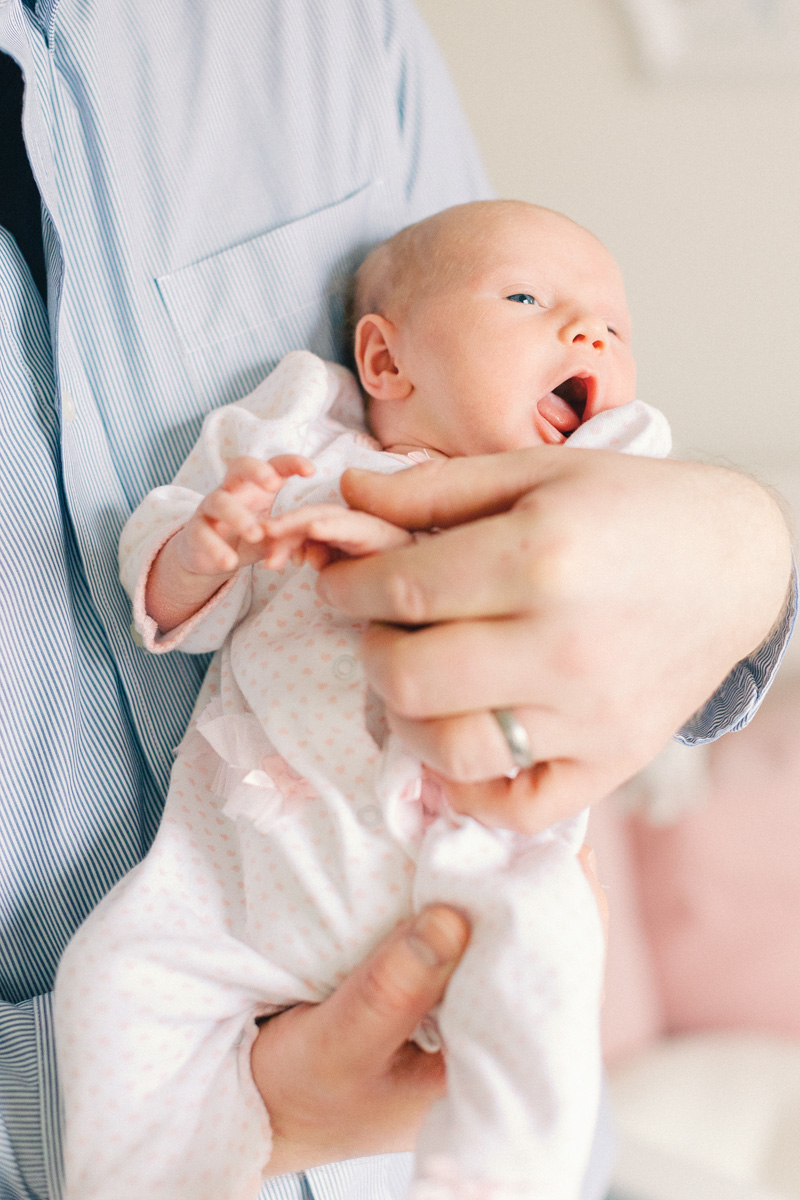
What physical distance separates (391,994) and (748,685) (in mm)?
469

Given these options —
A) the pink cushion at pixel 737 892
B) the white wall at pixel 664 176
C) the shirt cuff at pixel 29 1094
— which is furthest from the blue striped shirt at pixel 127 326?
the pink cushion at pixel 737 892

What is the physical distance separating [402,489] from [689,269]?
4.83 ft

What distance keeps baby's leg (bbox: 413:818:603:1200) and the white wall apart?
1391 mm

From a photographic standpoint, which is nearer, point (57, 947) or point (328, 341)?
point (57, 947)

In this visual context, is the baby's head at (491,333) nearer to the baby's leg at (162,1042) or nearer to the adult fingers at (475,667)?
the adult fingers at (475,667)

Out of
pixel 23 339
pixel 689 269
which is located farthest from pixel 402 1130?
pixel 689 269

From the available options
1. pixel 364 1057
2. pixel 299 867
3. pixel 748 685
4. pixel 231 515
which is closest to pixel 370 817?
pixel 299 867

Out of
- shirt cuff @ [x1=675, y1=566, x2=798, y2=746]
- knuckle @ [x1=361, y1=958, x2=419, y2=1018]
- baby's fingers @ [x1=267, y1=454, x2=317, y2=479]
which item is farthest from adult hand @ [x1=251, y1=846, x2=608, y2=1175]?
baby's fingers @ [x1=267, y1=454, x2=317, y2=479]

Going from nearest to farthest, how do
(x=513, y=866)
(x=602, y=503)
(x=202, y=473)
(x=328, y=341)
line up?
(x=602, y=503) → (x=513, y=866) → (x=202, y=473) → (x=328, y=341)

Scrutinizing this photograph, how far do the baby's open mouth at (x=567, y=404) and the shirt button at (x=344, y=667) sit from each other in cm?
34

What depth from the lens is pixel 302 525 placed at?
26.2 inches

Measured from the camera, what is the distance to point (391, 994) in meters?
0.69

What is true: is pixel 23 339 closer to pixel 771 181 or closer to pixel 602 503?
pixel 602 503

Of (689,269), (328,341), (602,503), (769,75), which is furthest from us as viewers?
(689,269)
